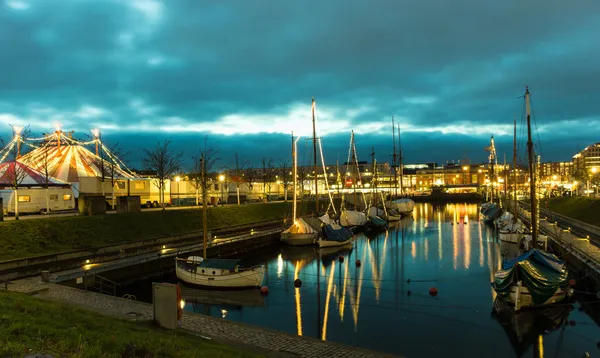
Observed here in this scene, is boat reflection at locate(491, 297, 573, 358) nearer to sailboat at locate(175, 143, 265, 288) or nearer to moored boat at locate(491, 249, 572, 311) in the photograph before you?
moored boat at locate(491, 249, 572, 311)

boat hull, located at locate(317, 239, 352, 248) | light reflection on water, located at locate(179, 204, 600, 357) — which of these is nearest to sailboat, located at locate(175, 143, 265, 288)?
light reflection on water, located at locate(179, 204, 600, 357)

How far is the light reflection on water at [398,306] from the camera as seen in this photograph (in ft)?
66.7

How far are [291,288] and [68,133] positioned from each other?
59652 millimetres

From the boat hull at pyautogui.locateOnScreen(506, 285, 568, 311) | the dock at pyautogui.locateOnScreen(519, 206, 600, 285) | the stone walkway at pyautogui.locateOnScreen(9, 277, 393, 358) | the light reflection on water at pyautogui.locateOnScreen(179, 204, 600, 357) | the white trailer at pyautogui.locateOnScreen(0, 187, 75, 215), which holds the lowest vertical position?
the light reflection on water at pyautogui.locateOnScreen(179, 204, 600, 357)

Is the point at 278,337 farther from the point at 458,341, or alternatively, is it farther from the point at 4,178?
the point at 4,178

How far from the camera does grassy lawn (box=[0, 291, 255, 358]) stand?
9477 millimetres

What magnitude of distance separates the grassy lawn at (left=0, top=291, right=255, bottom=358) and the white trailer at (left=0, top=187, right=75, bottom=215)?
37.3 meters

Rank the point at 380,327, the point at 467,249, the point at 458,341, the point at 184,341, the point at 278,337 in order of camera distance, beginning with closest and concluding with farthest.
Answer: the point at 184,341, the point at 278,337, the point at 458,341, the point at 380,327, the point at 467,249

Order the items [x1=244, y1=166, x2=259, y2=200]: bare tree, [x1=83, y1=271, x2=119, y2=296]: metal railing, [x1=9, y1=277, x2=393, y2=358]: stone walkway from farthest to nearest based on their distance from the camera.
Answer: [x1=244, y1=166, x2=259, y2=200]: bare tree → [x1=83, y1=271, x2=119, y2=296]: metal railing → [x1=9, y1=277, x2=393, y2=358]: stone walkway

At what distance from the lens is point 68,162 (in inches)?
2532

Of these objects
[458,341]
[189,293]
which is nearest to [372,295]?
[458,341]

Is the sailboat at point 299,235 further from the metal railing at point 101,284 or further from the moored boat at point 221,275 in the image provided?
the metal railing at point 101,284

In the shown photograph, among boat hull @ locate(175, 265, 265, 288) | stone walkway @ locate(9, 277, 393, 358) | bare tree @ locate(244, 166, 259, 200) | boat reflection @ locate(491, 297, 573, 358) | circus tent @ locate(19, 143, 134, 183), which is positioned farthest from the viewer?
bare tree @ locate(244, 166, 259, 200)

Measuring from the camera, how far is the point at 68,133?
71812mm
